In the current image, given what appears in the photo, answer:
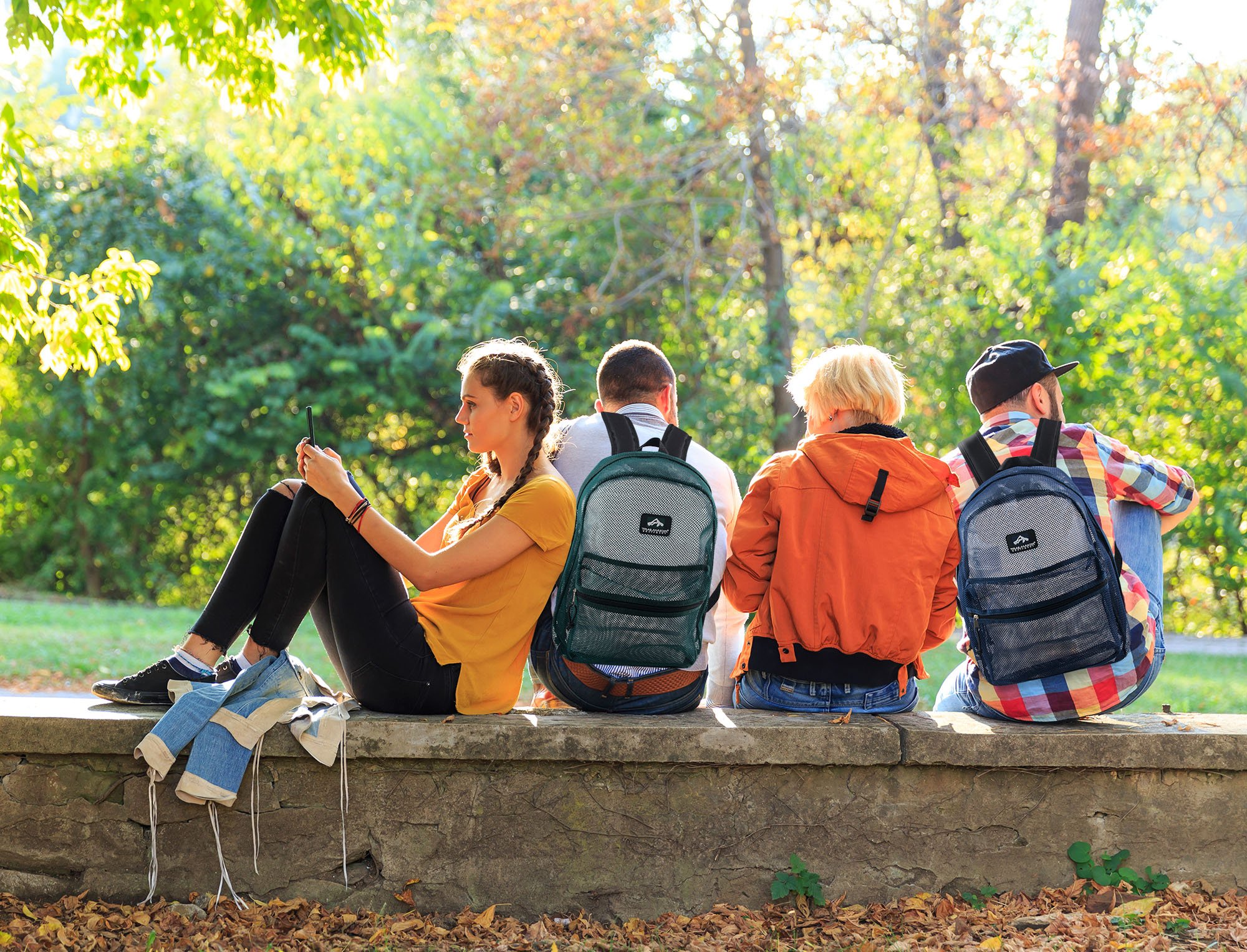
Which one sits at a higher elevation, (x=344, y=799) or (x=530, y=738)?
(x=530, y=738)

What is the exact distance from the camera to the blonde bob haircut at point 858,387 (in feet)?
10.8

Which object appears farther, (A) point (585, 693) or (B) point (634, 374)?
(B) point (634, 374)

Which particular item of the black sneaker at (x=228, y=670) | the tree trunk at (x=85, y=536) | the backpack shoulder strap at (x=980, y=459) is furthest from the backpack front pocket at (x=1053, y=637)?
the tree trunk at (x=85, y=536)

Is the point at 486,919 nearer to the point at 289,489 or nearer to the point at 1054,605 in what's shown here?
the point at 289,489

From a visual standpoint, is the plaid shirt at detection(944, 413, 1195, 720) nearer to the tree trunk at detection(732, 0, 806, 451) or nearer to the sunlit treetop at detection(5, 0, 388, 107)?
the sunlit treetop at detection(5, 0, 388, 107)

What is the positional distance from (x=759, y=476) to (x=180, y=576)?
12.8 meters

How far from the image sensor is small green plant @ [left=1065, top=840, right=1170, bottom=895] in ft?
10.2

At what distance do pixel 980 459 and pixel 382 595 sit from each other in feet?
5.80

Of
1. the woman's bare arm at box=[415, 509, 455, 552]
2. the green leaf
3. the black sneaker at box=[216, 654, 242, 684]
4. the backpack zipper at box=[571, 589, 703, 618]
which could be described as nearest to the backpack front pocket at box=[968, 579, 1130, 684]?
the green leaf

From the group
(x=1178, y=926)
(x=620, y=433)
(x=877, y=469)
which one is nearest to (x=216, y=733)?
(x=620, y=433)

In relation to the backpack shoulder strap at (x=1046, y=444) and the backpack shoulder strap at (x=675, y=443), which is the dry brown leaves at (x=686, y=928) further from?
the backpack shoulder strap at (x=675, y=443)

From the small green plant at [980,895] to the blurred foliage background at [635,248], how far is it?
7.94 metres

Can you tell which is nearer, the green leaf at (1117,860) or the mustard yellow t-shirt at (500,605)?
the mustard yellow t-shirt at (500,605)

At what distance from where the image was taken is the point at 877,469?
122 inches
